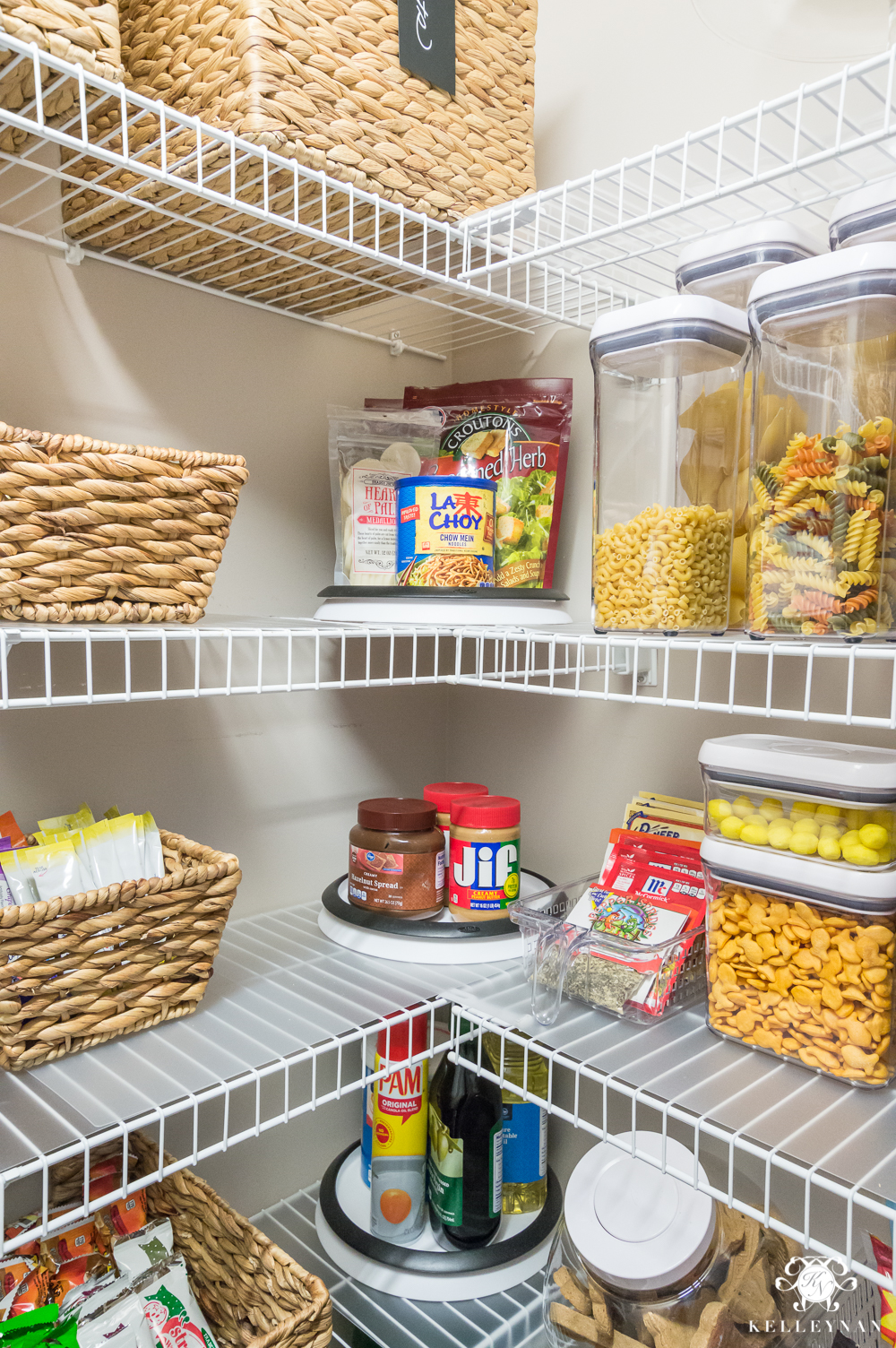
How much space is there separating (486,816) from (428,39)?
2.80 feet

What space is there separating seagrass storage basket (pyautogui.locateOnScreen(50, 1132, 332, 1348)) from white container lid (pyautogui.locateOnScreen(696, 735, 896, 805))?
24.2 inches

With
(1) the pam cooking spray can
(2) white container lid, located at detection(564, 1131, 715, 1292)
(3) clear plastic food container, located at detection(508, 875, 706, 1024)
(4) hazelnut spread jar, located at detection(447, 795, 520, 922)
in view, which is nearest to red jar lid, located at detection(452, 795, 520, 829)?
(4) hazelnut spread jar, located at detection(447, 795, 520, 922)

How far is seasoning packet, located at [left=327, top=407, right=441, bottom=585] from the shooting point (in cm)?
116

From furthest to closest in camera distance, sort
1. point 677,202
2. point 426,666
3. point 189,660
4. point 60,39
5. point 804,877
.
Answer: point 426,666
point 189,660
point 677,202
point 804,877
point 60,39

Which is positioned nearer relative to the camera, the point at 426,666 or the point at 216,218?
the point at 216,218

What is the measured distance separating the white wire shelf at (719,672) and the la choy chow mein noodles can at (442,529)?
8 centimetres

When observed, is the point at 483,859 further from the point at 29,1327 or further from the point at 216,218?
the point at 216,218

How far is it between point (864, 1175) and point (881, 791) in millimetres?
290

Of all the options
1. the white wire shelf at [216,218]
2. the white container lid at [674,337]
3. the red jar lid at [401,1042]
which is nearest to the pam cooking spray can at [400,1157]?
the red jar lid at [401,1042]

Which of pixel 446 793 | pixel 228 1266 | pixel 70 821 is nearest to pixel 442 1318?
pixel 228 1266

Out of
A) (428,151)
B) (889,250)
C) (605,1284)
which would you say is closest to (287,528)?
(428,151)

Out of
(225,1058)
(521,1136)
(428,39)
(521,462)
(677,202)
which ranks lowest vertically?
(521,1136)

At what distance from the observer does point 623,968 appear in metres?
0.91

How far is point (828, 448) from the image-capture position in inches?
27.6
